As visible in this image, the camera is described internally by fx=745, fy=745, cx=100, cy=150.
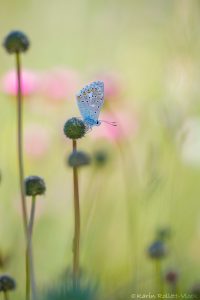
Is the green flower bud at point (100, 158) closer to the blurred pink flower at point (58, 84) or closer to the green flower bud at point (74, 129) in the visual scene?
the blurred pink flower at point (58, 84)

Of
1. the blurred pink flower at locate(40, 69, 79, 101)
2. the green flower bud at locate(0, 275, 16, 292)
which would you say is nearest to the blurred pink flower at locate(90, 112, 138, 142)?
the blurred pink flower at locate(40, 69, 79, 101)

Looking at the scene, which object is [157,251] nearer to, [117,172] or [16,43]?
[16,43]

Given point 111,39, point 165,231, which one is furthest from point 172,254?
point 111,39

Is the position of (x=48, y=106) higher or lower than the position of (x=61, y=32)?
lower

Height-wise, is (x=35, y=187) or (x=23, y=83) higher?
(x=23, y=83)

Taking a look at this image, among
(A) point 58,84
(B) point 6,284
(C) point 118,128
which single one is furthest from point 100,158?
(B) point 6,284

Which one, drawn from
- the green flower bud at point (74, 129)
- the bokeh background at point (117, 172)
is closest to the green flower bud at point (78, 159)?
the green flower bud at point (74, 129)

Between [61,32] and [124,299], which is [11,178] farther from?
[61,32]
